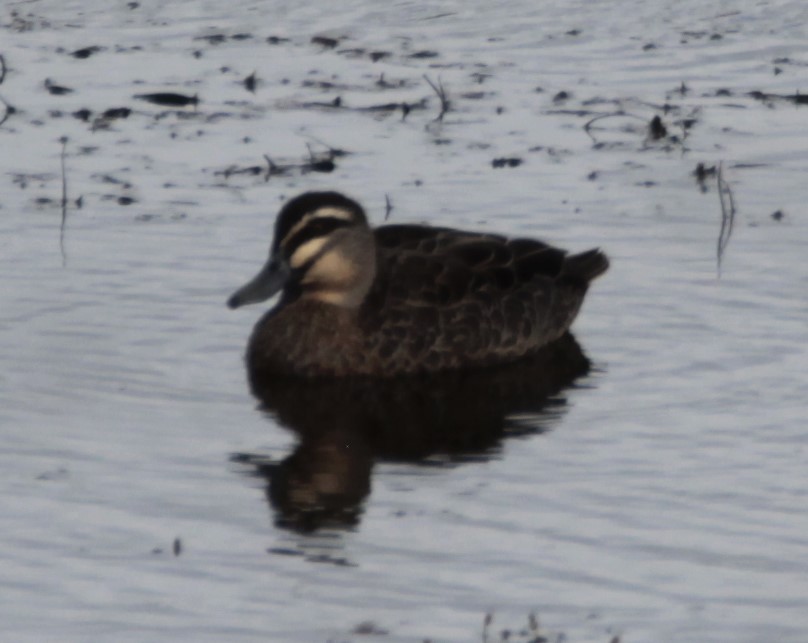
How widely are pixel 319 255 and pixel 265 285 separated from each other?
1.55 feet

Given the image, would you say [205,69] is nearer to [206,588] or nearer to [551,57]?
[551,57]

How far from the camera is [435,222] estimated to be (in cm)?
1638

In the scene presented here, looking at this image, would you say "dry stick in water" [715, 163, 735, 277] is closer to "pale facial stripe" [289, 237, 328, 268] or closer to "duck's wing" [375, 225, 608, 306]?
"duck's wing" [375, 225, 608, 306]

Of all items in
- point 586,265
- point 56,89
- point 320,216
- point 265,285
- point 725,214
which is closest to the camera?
point 265,285

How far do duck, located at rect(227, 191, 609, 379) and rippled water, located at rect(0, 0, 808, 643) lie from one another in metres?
0.34

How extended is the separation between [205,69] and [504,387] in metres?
8.75

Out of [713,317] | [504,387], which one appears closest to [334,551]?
[504,387]

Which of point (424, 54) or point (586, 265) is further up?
point (424, 54)

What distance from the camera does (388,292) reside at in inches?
544

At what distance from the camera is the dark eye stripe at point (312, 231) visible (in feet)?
44.3

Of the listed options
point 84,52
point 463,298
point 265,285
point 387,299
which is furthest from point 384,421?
point 84,52

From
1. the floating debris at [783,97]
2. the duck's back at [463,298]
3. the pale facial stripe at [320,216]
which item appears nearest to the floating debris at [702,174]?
the floating debris at [783,97]

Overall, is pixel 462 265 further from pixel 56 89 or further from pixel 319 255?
pixel 56 89

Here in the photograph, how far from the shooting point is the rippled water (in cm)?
951
